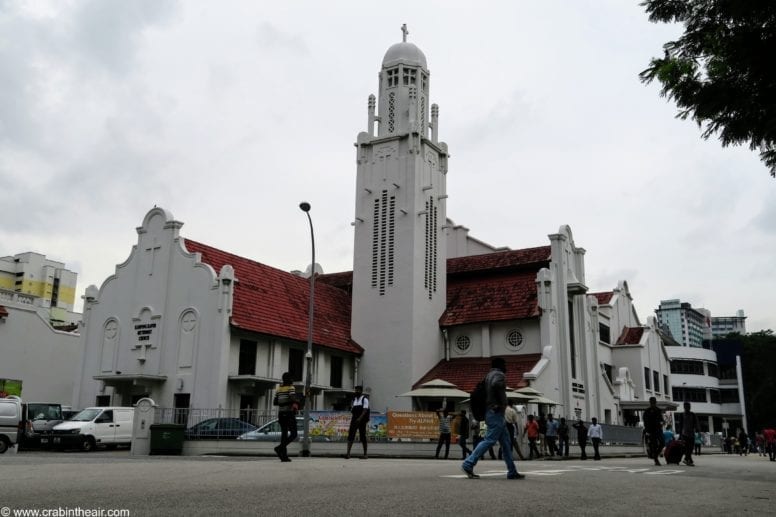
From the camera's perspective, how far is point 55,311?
230 feet

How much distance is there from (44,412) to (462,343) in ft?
66.6

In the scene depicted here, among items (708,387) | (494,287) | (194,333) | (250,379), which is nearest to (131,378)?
(194,333)

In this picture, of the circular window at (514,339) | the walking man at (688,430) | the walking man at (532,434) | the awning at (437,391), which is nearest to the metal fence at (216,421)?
the awning at (437,391)

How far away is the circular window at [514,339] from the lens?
36.8 meters

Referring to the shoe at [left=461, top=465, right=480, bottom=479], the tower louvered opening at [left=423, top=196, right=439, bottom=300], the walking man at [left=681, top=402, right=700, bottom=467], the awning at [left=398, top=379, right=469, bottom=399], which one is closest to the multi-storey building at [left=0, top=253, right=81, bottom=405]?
the tower louvered opening at [left=423, top=196, right=439, bottom=300]

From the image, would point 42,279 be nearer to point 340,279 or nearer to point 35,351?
point 35,351

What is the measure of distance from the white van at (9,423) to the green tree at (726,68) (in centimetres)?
2230

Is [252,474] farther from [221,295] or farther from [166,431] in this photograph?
[221,295]

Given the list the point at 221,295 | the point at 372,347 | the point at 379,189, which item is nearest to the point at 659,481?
the point at 221,295

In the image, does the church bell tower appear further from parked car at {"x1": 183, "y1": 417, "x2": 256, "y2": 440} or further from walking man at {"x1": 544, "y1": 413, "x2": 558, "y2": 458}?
parked car at {"x1": 183, "y1": 417, "x2": 256, "y2": 440}

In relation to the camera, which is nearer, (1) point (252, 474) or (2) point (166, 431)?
(1) point (252, 474)

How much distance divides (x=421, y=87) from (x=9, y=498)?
3563 cm

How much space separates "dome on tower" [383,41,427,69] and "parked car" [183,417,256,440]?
23.4 meters

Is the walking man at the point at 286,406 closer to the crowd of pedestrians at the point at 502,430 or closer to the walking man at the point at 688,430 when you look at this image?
the crowd of pedestrians at the point at 502,430
